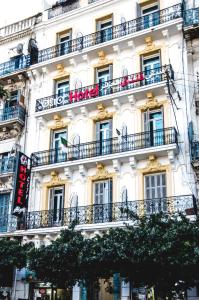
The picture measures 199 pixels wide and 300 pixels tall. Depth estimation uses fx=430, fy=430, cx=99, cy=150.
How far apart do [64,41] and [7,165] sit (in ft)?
26.0

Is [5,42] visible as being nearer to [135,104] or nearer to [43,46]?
[43,46]

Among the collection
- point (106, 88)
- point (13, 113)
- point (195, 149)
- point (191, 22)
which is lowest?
point (195, 149)

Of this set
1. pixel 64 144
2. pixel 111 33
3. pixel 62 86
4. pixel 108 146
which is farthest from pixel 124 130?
pixel 111 33

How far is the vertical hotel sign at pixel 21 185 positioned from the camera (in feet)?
67.3

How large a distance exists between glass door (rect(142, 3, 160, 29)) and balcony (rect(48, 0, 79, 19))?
4624mm

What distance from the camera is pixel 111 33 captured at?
23.2 m

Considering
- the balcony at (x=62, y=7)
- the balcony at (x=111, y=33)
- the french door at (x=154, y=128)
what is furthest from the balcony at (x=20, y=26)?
the french door at (x=154, y=128)

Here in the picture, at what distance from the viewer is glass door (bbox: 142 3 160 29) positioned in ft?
72.1


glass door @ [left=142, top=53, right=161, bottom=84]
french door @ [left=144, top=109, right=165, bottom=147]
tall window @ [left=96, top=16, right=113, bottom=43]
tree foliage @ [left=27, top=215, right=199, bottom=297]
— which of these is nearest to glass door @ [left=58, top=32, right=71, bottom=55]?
tall window @ [left=96, top=16, right=113, bottom=43]

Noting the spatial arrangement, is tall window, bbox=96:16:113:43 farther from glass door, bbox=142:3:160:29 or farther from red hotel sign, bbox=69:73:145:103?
red hotel sign, bbox=69:73:145:103

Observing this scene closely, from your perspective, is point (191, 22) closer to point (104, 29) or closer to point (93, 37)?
point (104, 29)

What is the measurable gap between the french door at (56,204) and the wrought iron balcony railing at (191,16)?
10.2 m

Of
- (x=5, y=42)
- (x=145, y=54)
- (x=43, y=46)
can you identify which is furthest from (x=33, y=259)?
(x=5, y=42)

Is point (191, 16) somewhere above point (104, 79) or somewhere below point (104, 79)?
above
